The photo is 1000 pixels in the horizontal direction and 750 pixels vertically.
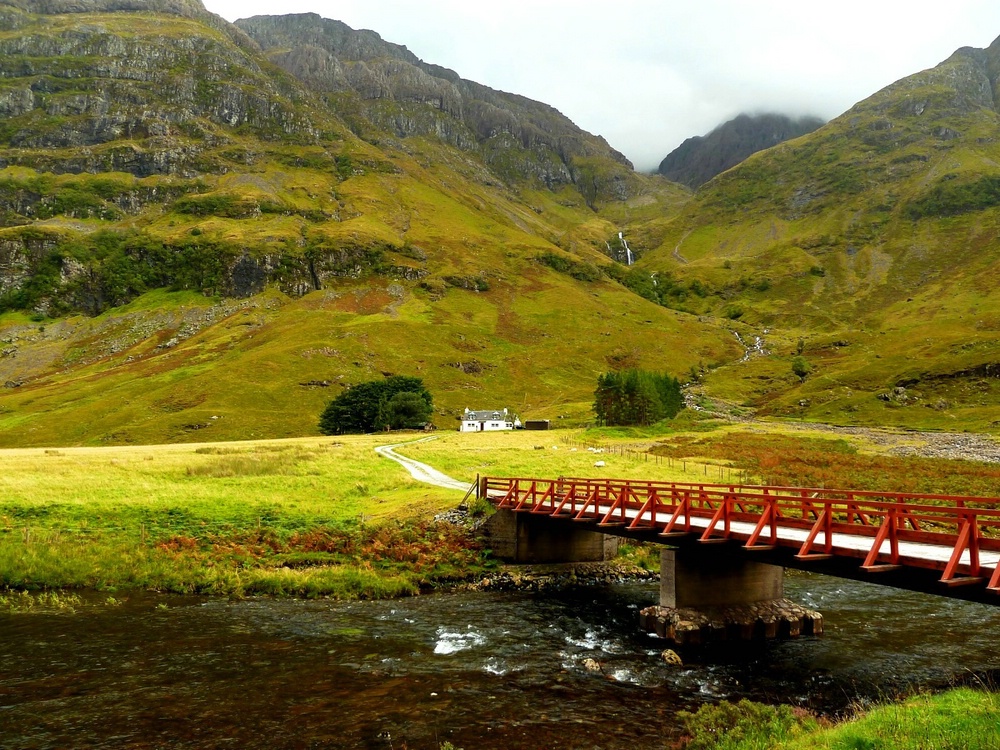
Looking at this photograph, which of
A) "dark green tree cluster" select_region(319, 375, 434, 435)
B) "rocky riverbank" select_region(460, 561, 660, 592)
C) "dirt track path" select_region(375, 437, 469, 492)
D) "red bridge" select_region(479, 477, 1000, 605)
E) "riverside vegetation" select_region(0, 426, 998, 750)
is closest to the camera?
"riverside vegetation" select_region(0, 426, 998, 750)

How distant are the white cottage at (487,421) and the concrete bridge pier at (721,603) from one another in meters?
115

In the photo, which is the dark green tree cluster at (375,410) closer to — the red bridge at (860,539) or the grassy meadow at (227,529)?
the grassy meadow at (227,529)

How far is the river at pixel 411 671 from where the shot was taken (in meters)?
15.6

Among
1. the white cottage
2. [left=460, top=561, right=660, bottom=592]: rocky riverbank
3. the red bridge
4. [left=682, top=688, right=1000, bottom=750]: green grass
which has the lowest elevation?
the white cottage

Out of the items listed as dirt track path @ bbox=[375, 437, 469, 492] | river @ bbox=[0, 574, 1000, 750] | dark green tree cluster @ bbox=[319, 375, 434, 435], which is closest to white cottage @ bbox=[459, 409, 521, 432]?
dark green tree cluster @ bbox=[319, 375, 434, 435]

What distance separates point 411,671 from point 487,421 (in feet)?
401

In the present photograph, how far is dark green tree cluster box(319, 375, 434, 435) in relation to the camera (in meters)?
126

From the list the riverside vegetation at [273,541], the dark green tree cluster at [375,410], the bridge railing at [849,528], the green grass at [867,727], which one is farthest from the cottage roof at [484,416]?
the green grass at [867,727]

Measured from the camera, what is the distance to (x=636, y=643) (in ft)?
74.7

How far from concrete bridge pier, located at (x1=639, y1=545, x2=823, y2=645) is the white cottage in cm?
11450

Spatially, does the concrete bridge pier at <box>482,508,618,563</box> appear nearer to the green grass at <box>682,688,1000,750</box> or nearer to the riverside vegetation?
the riverside vegetation

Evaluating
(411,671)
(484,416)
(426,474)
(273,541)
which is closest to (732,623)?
(411,671)

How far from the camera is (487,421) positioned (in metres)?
142

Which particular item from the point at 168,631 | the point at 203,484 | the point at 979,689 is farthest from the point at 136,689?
the point at 203,484
